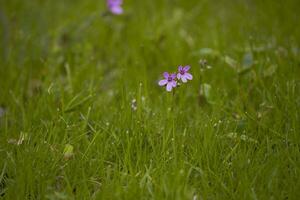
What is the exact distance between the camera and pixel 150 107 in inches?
99.7

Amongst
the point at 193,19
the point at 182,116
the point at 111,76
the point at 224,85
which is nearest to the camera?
the point at 182,116

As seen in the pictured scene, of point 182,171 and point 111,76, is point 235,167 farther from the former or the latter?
point 111,76

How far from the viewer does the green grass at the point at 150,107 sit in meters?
1.95

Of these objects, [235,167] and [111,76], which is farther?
[111,76]

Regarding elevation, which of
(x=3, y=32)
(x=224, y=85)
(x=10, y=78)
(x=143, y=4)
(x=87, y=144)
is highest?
(x=143, y=4)

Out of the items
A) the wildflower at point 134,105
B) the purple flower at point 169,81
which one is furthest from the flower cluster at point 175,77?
the wildflower at point 134,105

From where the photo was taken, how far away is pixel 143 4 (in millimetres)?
4133

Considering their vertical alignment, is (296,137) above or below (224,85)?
below

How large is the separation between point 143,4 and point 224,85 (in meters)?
1.55

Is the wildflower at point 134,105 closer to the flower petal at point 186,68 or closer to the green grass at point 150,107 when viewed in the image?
the green grass at point 150,107

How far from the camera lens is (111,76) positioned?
3232 mm

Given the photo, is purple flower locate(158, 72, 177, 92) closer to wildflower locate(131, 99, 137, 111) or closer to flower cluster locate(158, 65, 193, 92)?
flower cluster locate(158, 65, 193, 92)

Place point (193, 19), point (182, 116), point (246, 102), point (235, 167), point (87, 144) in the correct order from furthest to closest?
point (193, 19) → point (246, 102) → point (182, 116) → point (87, 144) → point (235, 167)

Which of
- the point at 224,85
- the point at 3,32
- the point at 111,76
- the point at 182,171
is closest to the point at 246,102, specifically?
the point at 224,85
